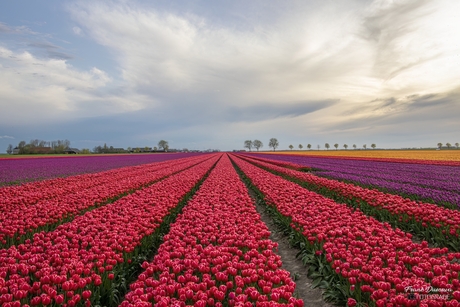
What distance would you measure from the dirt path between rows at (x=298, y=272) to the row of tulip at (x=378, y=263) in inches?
16.6

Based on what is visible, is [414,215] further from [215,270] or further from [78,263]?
[78,263]

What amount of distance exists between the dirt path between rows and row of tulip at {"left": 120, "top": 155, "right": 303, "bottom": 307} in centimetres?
66

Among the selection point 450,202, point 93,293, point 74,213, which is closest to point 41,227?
point 74,213

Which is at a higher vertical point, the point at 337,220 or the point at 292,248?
the point at 337,220

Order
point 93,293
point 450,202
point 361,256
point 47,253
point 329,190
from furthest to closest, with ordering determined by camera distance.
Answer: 1. point 329,190
2. point 450,202
3. point 47,253
4. point 361,256
5. point 93,293

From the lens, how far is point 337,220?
7223 mm

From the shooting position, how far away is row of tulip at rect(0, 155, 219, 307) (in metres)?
3.56

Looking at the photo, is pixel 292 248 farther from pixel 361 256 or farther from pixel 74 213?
pixel 74 213

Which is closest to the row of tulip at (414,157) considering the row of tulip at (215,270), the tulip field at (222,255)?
the tulip field at (222,255)

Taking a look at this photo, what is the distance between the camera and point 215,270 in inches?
163

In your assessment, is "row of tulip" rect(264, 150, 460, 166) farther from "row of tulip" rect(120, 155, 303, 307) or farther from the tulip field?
"row of tulip" rect(120, 155, 303, 307)

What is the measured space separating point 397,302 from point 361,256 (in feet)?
4.71

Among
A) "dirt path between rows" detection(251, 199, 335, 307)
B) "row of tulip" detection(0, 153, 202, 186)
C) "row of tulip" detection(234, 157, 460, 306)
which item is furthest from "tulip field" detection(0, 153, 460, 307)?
"row of tulip" detection(0, 153, 202, 186)

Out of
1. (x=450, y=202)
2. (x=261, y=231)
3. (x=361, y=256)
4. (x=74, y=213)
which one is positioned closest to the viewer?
(x=361, y=256)
